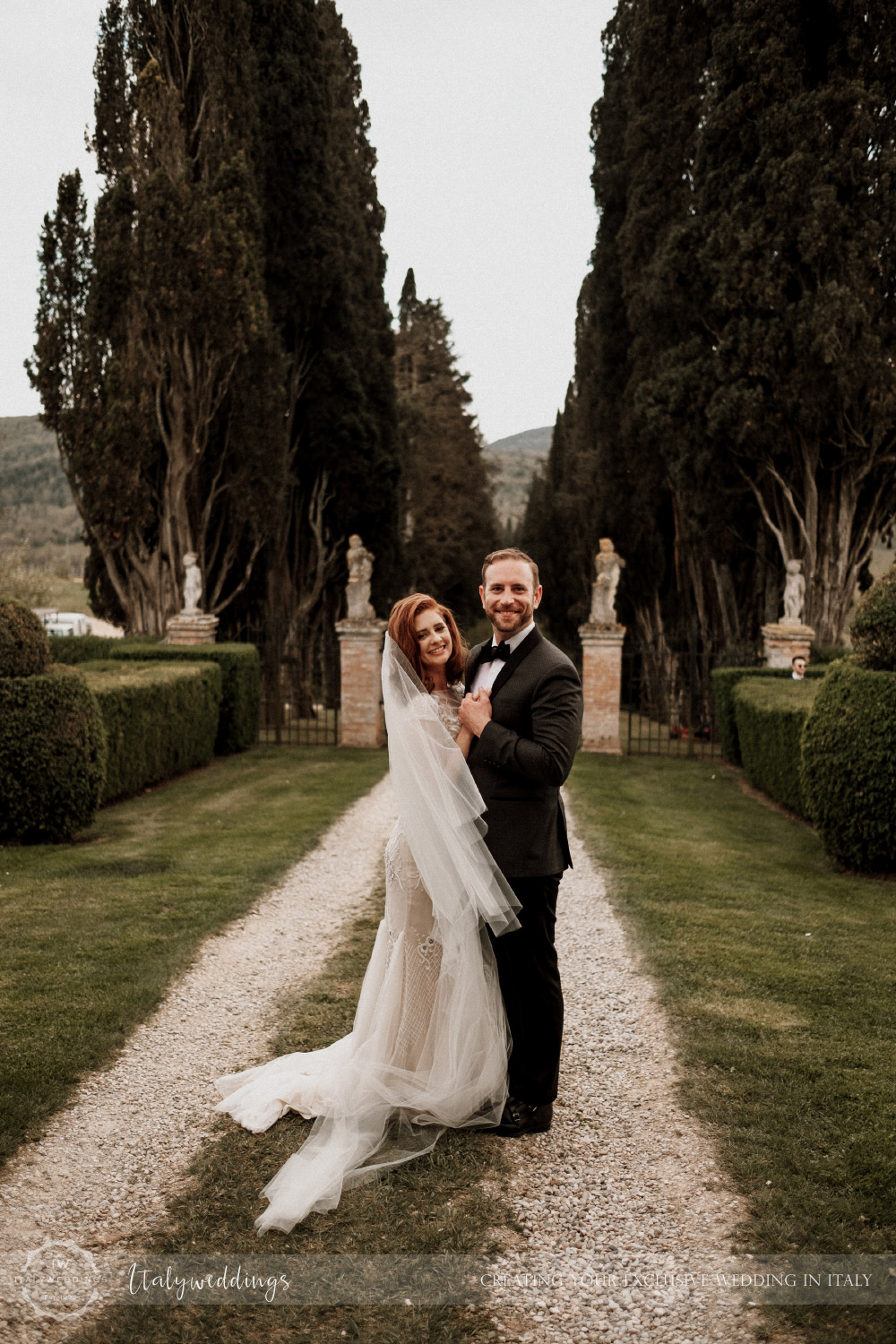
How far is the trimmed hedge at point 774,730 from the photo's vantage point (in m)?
10.2

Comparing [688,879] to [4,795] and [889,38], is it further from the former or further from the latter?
[889,38]

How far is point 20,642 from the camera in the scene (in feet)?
26.8

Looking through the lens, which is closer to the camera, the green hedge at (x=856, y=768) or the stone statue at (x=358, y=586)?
the green hedge at (x=856, y=768)

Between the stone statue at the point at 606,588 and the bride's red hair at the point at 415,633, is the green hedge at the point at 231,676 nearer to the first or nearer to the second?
the stone statue at the point at 606,588

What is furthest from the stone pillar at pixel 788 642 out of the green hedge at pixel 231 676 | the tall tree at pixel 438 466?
the tall tree at pixel 438 466

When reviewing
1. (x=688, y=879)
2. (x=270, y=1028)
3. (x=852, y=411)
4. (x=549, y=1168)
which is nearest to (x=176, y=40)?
(x=852, y=411)

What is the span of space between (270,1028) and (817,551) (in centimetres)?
1392

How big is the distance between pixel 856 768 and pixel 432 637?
5.06m

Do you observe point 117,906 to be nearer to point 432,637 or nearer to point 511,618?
point 432,637

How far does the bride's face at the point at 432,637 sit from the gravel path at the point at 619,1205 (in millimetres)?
1753

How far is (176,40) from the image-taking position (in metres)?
17.0

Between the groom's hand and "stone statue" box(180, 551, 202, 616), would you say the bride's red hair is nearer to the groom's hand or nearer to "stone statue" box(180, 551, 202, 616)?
the groom's hand

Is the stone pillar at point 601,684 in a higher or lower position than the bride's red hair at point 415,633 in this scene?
lower

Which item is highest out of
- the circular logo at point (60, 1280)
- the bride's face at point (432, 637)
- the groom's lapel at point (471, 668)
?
the bride's face at point (432, 637)
